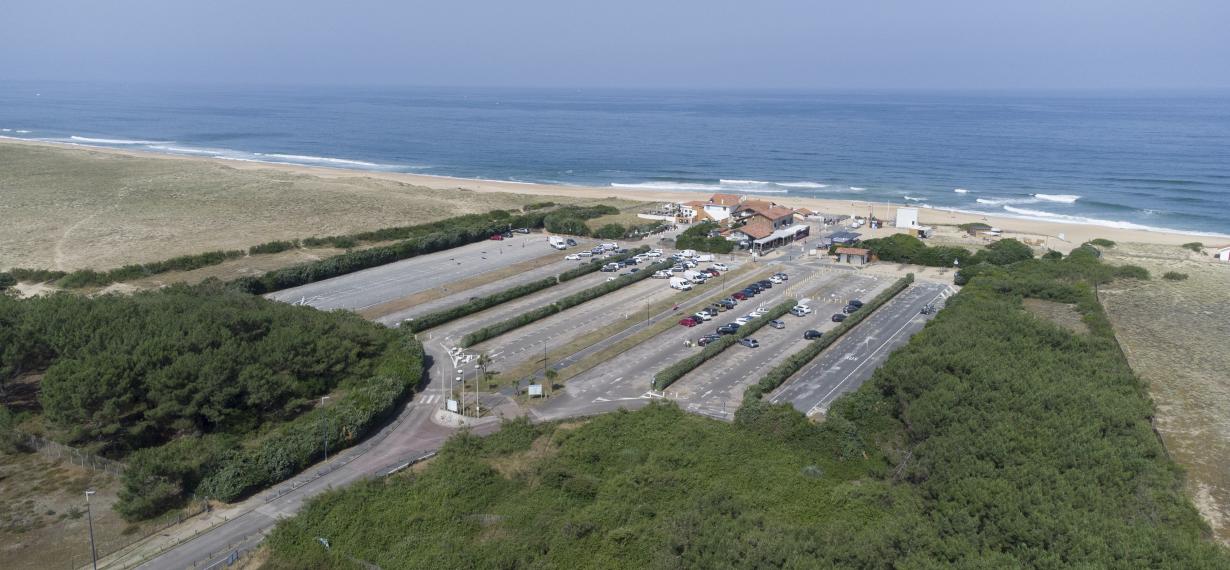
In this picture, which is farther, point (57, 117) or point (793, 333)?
point (57, 117)

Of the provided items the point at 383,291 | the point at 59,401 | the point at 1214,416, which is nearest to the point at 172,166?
the point at 383,291

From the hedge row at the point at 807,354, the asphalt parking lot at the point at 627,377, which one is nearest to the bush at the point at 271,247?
the asphalt parking lot at the point at 627,377

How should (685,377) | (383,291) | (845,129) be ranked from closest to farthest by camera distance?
1. (685,377)
2. (383,291)
3. (845,129)

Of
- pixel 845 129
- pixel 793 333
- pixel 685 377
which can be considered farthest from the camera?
pixel 845 129

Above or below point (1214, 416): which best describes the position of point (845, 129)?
above

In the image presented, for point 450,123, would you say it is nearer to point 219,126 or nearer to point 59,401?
point 219,126

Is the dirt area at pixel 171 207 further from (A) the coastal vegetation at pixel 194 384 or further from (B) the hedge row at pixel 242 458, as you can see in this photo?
(B) the hedge row at pixel 242 458

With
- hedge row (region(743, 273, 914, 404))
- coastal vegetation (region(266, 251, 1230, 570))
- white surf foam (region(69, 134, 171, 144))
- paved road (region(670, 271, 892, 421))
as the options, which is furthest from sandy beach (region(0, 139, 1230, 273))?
coastal vegetation (region(266, 251, 1230, 570))
